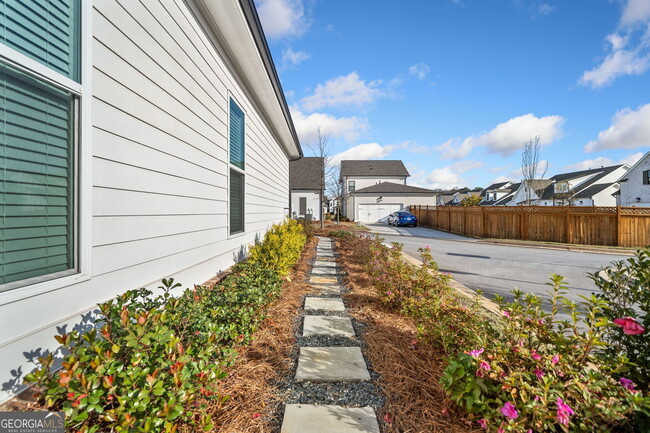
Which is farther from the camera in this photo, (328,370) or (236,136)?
(236,136)

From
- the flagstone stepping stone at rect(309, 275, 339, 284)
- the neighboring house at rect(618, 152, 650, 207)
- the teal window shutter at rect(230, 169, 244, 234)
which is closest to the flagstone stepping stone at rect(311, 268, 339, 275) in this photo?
the flagstone stepping stone at rect(309, 275, 339, 284)

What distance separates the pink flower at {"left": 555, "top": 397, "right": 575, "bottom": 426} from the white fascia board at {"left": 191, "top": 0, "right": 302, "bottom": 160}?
4.38 meters

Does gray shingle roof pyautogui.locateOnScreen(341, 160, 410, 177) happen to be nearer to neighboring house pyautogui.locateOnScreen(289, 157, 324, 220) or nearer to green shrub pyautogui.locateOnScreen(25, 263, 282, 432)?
neighboring house pyautogui.locateOnScreen(289, 157, 324, 220)

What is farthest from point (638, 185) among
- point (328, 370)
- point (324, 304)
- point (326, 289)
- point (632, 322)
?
point (328, 370)

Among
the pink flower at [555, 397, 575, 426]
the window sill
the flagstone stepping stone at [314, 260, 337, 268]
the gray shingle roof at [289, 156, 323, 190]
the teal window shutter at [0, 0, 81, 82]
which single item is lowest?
the flagstone stepping stone at [314, 260, 337, 268]

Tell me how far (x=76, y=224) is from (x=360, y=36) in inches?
386

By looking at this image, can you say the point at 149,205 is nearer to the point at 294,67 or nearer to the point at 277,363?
the point at 277,363

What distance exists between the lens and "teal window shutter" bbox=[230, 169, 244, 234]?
460cm

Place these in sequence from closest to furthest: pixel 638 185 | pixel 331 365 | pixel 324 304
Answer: pixel 331 365
pixel 324 304
pixel 638 185

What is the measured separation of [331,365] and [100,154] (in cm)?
230

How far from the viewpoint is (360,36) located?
897 centimetres

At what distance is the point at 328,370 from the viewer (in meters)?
2.12

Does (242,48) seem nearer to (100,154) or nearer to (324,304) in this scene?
(100,154)

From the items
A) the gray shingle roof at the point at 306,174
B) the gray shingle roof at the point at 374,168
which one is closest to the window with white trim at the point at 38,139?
the gray shingle roof at the point at 306,174
